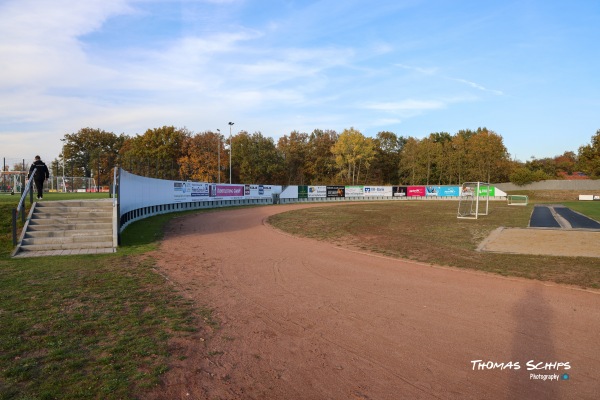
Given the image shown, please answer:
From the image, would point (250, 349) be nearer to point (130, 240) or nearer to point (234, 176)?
point (130, 240)

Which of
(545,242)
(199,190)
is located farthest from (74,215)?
(199,190)

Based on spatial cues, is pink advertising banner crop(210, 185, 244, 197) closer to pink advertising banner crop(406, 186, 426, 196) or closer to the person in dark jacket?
the person in dark jacket

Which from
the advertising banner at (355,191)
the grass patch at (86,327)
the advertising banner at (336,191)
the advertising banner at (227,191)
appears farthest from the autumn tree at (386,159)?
the grass patch at (86,327)

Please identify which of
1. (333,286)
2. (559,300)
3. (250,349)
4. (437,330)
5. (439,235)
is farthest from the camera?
(439,235)

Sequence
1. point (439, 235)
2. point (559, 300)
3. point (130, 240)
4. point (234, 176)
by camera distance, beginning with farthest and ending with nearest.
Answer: point (234, 176) < point (439, 235) < point (130, 240) < point (559, 300)

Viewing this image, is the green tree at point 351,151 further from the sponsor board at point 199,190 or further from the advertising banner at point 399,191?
the sponsor board at point 199,190

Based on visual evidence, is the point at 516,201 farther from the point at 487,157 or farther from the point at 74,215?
the point at 74,215

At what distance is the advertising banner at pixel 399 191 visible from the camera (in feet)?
221

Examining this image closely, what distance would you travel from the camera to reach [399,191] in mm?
67875

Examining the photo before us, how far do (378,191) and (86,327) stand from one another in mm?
62301

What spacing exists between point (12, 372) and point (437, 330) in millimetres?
5397

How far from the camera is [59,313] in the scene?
6.13 meters

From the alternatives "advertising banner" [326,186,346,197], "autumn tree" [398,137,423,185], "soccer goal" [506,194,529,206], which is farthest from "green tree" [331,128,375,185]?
"soccer goal" [506,194,529,206]

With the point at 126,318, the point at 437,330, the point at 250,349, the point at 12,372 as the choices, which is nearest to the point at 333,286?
the point at 437,330
